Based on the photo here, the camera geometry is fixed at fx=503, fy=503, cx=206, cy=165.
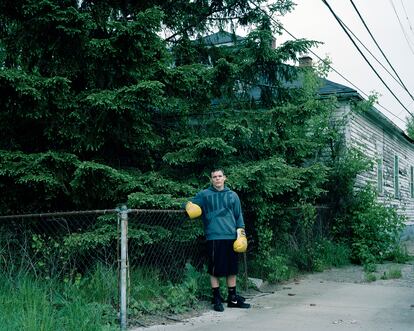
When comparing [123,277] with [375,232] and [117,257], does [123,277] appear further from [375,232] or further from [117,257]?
[375,232]

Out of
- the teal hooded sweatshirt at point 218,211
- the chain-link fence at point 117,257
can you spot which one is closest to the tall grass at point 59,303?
the chain-link fence at point 117,257

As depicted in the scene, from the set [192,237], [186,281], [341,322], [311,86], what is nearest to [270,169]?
[192,237]

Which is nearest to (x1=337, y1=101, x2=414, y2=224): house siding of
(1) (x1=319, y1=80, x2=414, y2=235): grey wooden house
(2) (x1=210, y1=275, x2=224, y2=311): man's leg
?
(1) (x1=319, y1=80, x2=414, y2=235): grey wooden house

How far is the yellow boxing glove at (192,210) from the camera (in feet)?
18.8

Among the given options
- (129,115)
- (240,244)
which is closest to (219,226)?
(240,244)

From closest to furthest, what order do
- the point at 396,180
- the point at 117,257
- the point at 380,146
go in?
the point at 117,257 < the point at 380,146 < the point at 396,180

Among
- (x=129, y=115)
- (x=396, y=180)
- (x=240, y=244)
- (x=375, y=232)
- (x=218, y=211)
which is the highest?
(x=129, y=115)

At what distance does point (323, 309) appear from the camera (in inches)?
235

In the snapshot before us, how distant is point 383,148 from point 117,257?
1458 centimetres

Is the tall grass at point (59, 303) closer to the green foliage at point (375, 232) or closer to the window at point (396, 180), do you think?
the green foliage at point (375, 232)

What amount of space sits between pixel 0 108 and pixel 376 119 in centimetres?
1318

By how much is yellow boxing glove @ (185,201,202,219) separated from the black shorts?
1.45ft

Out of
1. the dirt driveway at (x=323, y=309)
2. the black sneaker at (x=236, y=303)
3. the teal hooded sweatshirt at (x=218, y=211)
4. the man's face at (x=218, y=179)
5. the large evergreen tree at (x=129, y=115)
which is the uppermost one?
the large evergreen tree at (x=129, y=115)

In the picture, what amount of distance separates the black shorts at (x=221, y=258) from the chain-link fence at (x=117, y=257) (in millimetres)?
396
